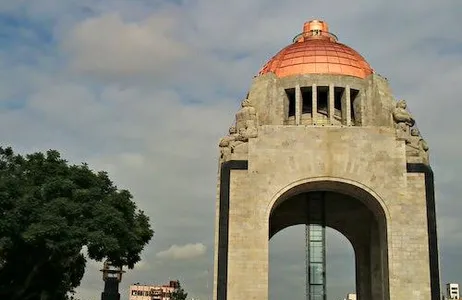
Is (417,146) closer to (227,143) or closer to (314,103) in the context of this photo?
(314,103)

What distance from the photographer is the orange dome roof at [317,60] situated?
77.4ft

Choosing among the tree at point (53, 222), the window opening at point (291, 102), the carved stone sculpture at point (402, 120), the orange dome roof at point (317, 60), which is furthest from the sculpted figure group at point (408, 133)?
the tree at point (53, 222)

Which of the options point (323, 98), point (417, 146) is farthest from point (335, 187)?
point (323, 98)

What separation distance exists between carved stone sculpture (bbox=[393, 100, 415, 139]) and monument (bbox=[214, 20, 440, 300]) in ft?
0.13

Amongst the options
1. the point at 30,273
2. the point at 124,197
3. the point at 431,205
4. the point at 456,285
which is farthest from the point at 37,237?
the point at 456,285

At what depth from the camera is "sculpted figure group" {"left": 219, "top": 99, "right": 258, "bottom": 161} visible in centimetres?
2075

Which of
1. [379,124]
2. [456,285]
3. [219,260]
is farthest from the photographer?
[456,285]

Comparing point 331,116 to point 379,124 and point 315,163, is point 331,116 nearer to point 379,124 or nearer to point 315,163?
point 379,124

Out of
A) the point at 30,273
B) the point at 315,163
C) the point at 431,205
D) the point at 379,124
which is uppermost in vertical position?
the point at 379,124

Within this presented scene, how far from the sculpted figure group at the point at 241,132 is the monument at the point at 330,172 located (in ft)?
0.13

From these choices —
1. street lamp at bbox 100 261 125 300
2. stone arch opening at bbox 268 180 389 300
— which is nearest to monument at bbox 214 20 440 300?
stone arch opening at bbox 268 180 389 300

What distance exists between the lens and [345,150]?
2041cm

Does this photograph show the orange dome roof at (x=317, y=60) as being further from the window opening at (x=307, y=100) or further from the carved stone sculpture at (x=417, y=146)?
the carved stone sculpture at (x=417, y=146)

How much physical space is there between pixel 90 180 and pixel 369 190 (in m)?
9.13
